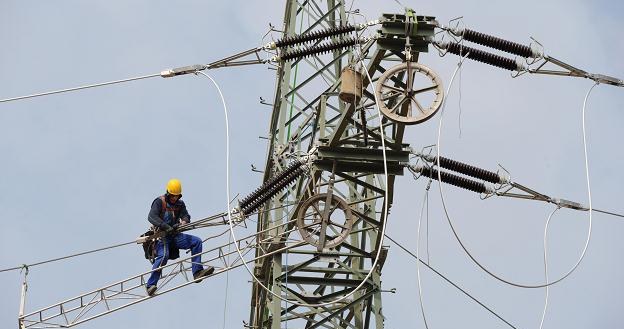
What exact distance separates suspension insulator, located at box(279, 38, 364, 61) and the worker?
356 cm

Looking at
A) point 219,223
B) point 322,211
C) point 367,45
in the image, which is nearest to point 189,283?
point 219,223

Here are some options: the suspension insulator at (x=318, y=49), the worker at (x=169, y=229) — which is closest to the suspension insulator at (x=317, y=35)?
the suspension insulator at (x=318, y=49)

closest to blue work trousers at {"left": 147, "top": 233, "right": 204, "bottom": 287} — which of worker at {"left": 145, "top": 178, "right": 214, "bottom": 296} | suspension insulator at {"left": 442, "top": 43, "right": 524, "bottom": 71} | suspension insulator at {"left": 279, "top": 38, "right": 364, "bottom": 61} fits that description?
worker at {"left": 145, "top": 178, "right": 214, "bottom": 296}

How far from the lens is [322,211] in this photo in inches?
1194

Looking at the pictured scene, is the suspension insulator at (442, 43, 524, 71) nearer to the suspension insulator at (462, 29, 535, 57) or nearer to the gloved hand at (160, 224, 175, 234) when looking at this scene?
the suspension insulator at (462, 29, 535, 57)

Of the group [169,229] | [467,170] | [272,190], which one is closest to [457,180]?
[467,170]

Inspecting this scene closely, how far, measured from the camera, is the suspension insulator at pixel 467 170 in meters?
30.8

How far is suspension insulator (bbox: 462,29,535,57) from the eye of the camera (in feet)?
98.9

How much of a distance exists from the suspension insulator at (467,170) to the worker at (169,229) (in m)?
4.93

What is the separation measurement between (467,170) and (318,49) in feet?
10.5

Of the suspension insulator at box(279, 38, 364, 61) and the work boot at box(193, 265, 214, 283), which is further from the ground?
the suspension insulator at box(279, 38, 364, 61)

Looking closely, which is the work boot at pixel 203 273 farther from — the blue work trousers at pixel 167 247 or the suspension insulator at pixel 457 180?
the suspension insulator at pixel 457 180

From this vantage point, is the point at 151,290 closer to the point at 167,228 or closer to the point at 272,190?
the point at 167,228

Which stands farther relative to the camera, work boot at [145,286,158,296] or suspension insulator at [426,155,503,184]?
work boot at [145,286,158,296]
